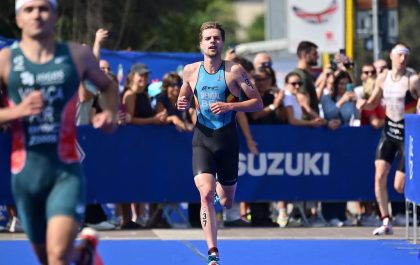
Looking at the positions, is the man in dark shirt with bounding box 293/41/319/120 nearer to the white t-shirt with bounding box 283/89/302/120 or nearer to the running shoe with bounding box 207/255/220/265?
the white t-shirt with bounding box 283/89/302/120

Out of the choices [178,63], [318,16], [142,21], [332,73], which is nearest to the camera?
[332,73]

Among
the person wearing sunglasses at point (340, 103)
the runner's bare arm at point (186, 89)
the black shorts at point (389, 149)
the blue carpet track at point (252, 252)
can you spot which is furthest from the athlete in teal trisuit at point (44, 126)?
the person wearing sunglasses at point (340, 103)

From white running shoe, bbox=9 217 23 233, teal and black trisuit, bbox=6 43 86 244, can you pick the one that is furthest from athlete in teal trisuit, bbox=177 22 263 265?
white running shoe, bbox=9 217 23 233

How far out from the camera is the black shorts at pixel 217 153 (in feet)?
38.1

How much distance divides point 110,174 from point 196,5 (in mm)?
17631

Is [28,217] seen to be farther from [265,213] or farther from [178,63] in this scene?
[178,63]

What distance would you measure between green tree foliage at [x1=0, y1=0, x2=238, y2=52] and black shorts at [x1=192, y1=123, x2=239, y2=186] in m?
11.7

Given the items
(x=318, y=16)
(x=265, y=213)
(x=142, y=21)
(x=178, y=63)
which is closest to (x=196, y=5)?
(x=142, y=21)

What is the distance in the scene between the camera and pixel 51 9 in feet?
25.6

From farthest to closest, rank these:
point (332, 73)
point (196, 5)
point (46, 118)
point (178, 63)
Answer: point (196, 5), point (178, 63), point (332, 73), point (46, 118)

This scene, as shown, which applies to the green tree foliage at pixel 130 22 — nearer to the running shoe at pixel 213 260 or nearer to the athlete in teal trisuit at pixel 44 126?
the running shoe at pixel 213 260

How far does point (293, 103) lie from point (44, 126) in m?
8.85

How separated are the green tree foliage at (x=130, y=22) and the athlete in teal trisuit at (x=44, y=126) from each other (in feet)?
49.6

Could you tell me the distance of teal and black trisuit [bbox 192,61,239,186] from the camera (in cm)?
1160
